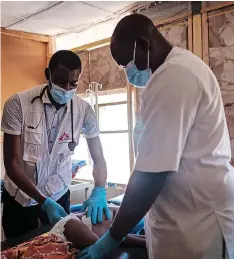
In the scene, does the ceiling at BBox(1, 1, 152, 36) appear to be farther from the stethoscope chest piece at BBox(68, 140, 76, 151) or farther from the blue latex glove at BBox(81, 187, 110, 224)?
the blue latex glove at BBox(81, 187, 110, 224)

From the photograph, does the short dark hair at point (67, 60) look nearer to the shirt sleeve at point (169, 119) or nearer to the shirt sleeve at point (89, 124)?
the shirt sleeve at point (89, 124)

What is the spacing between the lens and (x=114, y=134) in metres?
3.59

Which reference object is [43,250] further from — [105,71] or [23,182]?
[105,71]

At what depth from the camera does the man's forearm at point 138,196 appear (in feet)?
2.87

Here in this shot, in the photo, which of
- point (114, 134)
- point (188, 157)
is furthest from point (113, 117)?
point (188, 157)

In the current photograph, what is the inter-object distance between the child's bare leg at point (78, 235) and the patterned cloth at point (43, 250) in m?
0.03

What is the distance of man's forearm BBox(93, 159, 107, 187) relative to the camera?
6.18ft

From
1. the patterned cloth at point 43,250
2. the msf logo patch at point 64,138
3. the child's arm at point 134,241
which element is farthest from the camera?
the msf logo patch at point 64,138

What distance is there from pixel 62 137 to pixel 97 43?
6.40 feet

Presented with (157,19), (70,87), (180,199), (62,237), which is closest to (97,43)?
(157,19)

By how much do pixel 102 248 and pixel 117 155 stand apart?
2563mm

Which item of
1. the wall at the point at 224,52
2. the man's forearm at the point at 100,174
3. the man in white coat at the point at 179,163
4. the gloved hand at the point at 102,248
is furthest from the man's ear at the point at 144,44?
the wall at the point at 224,52

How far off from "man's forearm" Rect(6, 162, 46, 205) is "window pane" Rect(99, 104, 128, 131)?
6.31 feet

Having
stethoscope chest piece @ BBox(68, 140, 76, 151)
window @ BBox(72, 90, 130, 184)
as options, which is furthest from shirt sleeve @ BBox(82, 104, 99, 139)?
window @ BBox(72, 90, 130, 184)
